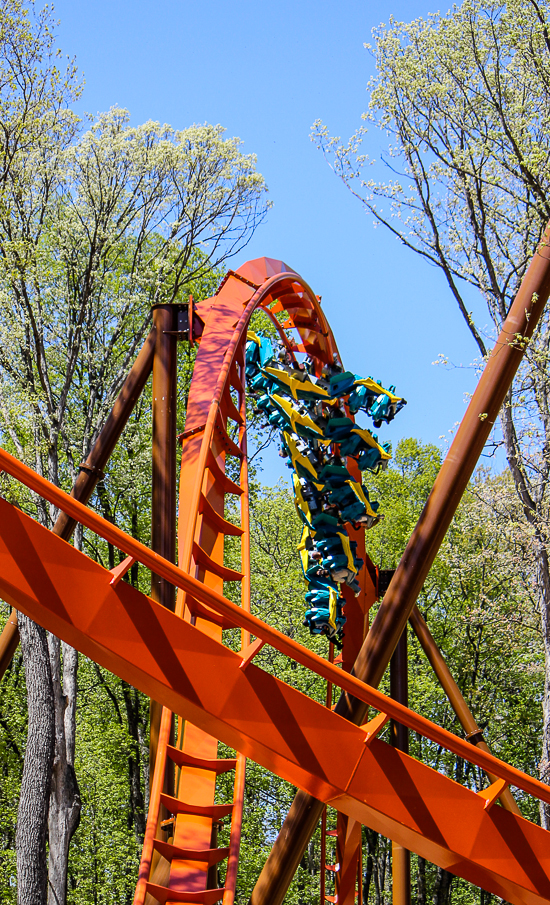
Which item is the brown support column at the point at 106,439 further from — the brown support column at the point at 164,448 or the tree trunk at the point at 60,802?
the tree trunk at the point at 60,802

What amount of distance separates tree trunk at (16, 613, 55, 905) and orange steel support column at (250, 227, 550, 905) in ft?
11.0

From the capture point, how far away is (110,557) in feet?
51.4

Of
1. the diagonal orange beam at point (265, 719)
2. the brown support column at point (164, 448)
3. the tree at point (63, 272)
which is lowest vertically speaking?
the diagonal orange beam at point (265, 719)

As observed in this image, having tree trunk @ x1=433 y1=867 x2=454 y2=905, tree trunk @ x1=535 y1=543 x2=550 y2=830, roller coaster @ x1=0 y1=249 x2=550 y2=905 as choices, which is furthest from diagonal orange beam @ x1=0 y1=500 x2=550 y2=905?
tree trunk @ x1=433 y1=867 x2=454 y2=905

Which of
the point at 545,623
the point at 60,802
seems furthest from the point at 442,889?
the point at 60,802

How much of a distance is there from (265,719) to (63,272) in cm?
1051

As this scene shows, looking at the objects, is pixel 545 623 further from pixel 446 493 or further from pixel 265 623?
pixel 265 623

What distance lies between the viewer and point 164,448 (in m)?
6.24

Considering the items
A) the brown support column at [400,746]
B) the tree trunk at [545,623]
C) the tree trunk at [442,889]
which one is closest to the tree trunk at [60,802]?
the brown support column at [400,746]

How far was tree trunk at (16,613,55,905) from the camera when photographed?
25.2 ft

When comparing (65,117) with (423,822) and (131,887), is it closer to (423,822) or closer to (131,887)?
(423,822)

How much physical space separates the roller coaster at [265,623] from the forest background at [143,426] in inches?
96.2

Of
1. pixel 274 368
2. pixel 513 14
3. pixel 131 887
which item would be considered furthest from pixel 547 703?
pixel 131 887

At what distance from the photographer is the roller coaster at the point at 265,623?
3354 millimetres
